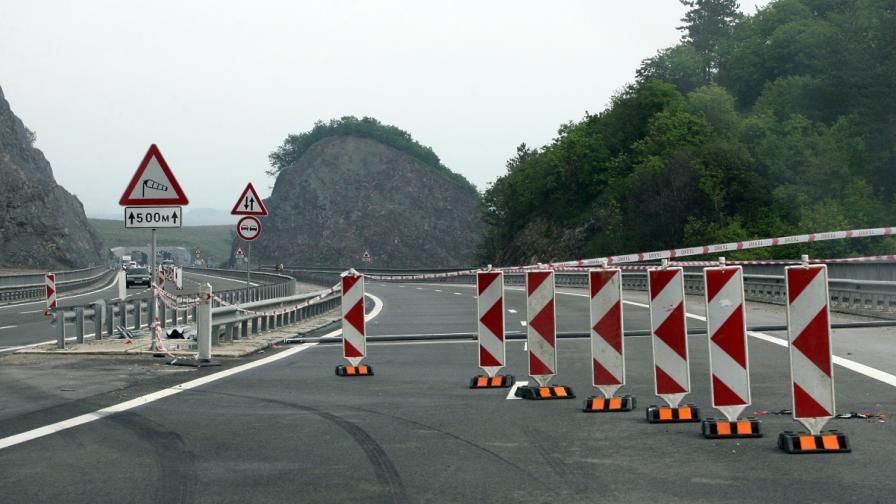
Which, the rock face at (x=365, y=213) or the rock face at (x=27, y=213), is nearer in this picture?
the rock face at (x=27, y=213)

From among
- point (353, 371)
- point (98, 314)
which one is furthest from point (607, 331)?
point (98, 314)

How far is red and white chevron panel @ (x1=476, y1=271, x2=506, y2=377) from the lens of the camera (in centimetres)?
1245

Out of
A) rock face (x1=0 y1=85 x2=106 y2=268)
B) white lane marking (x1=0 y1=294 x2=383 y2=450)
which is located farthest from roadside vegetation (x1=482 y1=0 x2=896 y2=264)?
white lane marking (x1=0 y1=294 x2=383 y2=450)

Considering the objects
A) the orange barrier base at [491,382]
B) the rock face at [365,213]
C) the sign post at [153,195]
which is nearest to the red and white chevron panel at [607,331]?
the orange barrier base at [491,382]

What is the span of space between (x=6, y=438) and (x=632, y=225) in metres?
70.9

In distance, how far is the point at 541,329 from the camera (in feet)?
38.1

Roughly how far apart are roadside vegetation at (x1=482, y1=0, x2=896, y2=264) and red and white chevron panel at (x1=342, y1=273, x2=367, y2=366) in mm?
43128

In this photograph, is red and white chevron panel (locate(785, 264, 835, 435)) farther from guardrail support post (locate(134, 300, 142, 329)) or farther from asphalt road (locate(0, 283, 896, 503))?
guardrail support post (locate(134, 300, 142, 329))

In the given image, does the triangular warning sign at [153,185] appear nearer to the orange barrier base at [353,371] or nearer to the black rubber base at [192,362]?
the black rubber base at [192,362]

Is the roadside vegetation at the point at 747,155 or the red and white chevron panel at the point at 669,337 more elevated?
the roadside vegetation at the point at 747,155

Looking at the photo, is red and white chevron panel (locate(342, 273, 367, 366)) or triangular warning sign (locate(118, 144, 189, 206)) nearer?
red and white chevron panel (locate(342, 273, 367, 366))

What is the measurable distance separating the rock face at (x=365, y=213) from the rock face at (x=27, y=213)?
36.6 metres

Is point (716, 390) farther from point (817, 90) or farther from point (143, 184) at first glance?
point (817, 90)

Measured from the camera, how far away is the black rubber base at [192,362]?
49.2 feet
